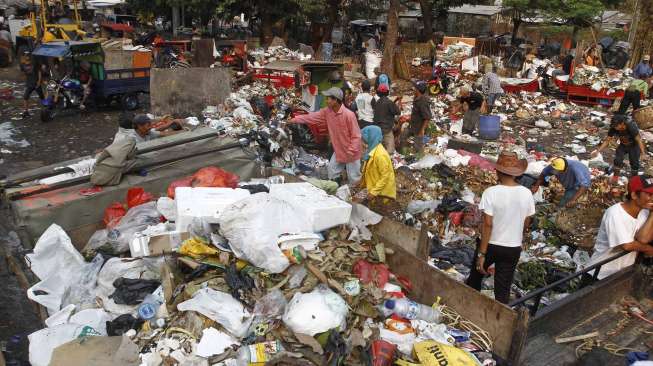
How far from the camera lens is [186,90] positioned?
9.92 metres

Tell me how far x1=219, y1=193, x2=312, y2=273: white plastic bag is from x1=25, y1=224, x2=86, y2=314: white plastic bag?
1.40m

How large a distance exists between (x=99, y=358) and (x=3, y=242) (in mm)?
3449

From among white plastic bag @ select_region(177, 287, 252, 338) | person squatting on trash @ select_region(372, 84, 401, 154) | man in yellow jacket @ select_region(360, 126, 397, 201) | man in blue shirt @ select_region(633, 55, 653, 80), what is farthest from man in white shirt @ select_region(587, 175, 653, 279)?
man in blue shirt @ select_region(633, 55, 653, 80)

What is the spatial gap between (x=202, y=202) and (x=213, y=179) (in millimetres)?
992

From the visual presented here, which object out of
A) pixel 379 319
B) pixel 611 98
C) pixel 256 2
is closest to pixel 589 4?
pixel 611 98

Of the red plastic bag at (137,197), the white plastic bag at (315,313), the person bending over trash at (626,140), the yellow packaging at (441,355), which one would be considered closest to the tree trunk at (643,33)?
the person bending over trash at (626,140)

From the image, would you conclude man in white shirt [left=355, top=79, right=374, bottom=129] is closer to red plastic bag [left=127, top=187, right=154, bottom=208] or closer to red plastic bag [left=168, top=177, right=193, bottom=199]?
red plastic bag [left=168, top=177, right=193, bottom=199]

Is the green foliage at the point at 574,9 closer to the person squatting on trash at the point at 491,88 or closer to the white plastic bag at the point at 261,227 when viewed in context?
the person squatting on trash at the point at 491,88

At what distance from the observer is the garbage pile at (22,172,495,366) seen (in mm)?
2969

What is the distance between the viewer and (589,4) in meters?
22.0

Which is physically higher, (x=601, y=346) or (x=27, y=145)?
(x=601, y=346)

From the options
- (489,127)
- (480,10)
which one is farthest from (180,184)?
(480,10)

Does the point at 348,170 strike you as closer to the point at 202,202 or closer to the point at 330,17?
the point at 202,202

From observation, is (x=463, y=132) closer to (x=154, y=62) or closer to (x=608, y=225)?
(x=608, y=225)
